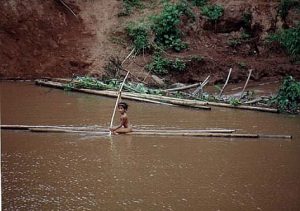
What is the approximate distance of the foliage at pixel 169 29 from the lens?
15718 mm

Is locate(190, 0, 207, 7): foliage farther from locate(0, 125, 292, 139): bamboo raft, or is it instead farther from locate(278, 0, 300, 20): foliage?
locate(0, 125, 292, 139): bamboo raft

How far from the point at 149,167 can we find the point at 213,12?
36.5 ft

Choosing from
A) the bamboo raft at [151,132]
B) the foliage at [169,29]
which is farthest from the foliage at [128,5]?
the bamboo raft at [151,132]

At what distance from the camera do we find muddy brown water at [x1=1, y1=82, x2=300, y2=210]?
557 cm

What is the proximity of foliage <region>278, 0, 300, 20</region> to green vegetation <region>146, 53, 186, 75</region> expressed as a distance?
4.16 meters

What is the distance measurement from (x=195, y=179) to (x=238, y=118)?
3916 mm

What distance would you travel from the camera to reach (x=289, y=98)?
1087 cm

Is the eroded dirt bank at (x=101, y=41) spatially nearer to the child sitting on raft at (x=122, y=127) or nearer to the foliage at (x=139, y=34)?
the foliage at (x=139, y=34)

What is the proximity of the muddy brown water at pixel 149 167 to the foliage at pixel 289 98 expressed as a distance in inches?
30.8

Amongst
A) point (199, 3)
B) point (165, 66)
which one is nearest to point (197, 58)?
point (165, 66)

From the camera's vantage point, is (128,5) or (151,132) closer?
(151,132)

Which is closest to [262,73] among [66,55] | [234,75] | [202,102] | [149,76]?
[234,75]

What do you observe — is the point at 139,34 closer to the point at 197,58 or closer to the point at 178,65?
the point at 178,65

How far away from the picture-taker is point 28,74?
46.6 ft
